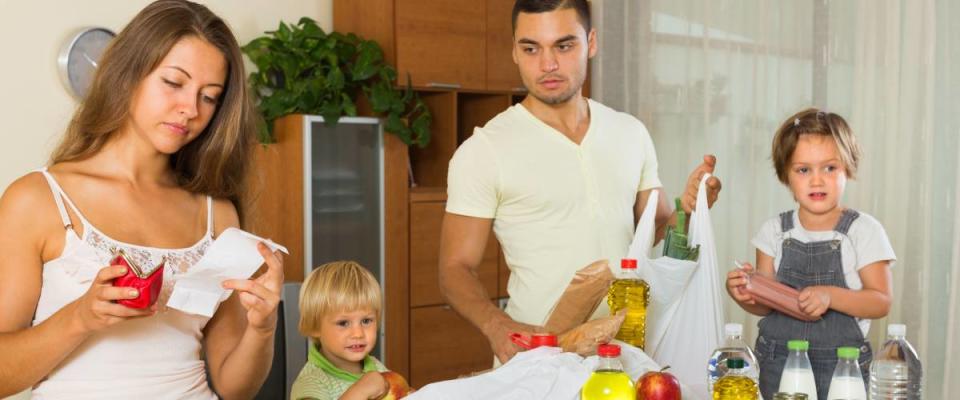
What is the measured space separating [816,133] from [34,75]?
299 centimetres

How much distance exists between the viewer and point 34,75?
4070 mm

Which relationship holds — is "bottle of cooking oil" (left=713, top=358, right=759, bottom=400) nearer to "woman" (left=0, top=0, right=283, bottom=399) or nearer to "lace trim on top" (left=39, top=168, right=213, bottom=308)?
"woman" (left=0, top=0, right=283, bottom=399)

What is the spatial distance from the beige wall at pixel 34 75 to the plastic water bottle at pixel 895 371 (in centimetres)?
309

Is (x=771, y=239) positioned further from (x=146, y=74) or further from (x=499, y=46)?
(x=499, y=46)

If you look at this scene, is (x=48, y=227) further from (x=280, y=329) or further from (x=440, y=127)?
(x=440, y=127)

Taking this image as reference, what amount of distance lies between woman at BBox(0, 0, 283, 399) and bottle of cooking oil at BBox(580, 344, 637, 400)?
0.55 metres

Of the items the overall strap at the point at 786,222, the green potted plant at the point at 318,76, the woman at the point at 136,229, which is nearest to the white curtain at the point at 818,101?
Answer: the green potted plant at the point at 318,76

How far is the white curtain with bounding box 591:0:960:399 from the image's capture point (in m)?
3.71

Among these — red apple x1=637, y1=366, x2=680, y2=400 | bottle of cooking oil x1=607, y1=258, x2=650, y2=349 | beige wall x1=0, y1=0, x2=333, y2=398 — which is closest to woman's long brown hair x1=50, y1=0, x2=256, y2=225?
bottle of cooking oil x1=607, y1=258, x2=650, y2=349

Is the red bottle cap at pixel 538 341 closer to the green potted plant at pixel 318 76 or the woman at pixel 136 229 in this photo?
the woman at pixel 136 229

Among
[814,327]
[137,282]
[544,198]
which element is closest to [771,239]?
[814,327]

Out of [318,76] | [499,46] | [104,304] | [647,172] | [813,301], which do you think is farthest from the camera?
[499,46]

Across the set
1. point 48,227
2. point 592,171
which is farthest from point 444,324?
point 48,227

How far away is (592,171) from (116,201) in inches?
43.5
